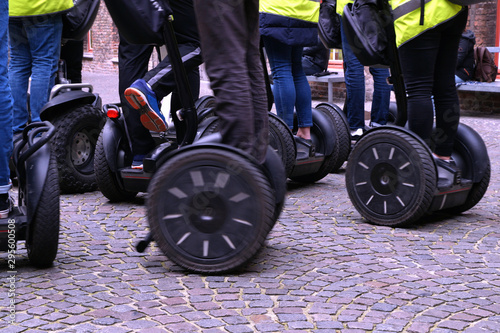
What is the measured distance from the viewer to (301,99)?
591cm

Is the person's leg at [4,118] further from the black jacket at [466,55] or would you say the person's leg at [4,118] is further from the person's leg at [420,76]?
the black jacket at [466,55]

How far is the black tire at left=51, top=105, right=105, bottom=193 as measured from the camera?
530cm

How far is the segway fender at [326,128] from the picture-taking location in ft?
19.0

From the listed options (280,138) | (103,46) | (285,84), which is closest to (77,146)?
(280,138)

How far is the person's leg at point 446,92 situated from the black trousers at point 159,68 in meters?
1.31

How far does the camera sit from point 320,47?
11.8m

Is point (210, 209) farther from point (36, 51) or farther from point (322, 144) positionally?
point (36, 51)

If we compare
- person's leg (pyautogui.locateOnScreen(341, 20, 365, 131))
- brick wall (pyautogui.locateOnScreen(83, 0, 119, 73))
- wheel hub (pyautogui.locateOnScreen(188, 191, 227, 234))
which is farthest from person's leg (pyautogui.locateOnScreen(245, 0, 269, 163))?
brick wall (pyautogui.locateOnScreen(83, 0, 119, 73))

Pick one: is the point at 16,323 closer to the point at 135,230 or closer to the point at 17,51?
the point at 135,230

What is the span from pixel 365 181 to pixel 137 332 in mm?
1993

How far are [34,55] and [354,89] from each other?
8.14 ft

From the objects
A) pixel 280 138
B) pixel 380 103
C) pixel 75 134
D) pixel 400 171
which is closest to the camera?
pixel 400 171

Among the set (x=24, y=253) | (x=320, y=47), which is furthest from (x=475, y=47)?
(x=24, y=253)

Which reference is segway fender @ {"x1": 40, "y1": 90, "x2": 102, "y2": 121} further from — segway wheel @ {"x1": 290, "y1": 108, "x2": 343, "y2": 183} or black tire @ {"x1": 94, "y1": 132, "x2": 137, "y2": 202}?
segway wheel @ {"x1": 290, "y1": 108, "x2": 343, "y2": 183}
